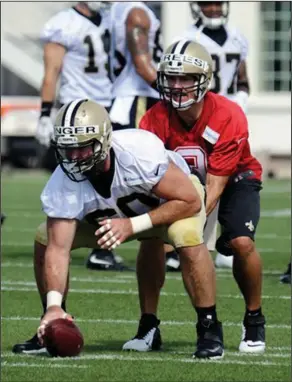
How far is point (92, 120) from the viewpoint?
6367 millimetres

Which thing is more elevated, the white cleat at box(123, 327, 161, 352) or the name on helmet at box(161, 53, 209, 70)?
the name on helmet at box(161, 53, 209, 70)

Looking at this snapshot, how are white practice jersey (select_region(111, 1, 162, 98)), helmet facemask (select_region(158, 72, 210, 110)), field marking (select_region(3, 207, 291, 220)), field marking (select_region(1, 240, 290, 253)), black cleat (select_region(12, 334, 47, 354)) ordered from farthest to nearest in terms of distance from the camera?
field marking (select_region(3, 207, 291, 220)) < field marking (select_region(1, 240, 290, 253)) < white practice jersey (select_region(111, 1, 162, 98)) < helmet facemask (select_region(158, 72, 210, 110)) < black cleat (select_region(12, 334, 47, 354))

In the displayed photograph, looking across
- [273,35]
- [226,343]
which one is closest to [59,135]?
[226,343]

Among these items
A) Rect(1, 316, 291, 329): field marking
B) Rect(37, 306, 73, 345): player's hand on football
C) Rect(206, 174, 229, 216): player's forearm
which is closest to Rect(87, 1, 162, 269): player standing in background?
Rect(1, 316, 291, 329): field marking

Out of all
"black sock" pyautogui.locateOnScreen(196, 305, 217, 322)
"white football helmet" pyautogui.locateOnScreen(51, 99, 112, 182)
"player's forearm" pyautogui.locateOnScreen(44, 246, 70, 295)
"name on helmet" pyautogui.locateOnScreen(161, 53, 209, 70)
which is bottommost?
"black sock" pyautogui.locateOnScreen(196, 305, 217, 322)

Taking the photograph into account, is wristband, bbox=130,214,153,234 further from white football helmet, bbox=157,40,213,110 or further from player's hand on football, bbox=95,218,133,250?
white football helmet, bbox=157,40,213,110

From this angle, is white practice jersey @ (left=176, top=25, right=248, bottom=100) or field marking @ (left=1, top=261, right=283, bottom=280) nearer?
field marking @ (left=1, top=261, right=283, bottom=280)

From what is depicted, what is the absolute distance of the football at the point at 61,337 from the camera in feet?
19.4

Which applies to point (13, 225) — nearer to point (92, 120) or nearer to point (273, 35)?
point (92, 120)

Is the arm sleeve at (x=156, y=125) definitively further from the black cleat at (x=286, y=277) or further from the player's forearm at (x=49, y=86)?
the player's forearm at (x=49, y=86)

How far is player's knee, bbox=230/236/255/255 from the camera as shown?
278 inches

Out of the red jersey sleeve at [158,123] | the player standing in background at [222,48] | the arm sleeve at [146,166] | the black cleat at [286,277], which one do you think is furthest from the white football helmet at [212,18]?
the arm sleeve at [146,166]

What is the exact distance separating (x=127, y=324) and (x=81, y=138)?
5.34 feet

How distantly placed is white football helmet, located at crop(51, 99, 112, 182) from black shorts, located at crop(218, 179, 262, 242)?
0.96m
